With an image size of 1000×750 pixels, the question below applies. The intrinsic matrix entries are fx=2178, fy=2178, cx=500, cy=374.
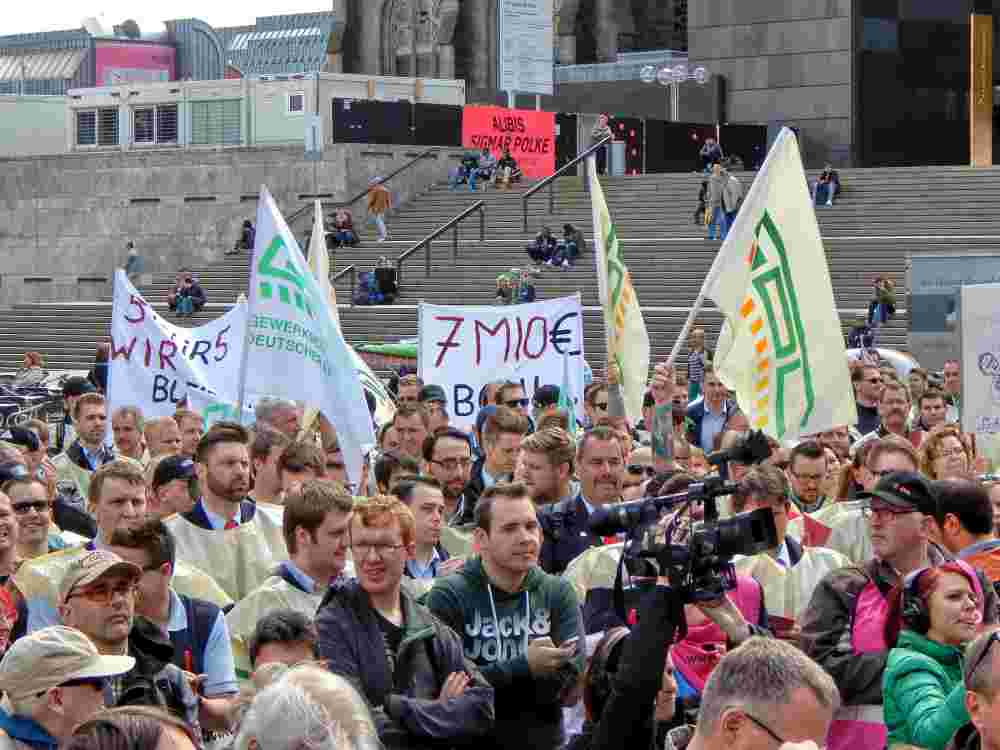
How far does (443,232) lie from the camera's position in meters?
38.0

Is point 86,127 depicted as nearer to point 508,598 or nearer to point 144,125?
point 144,125

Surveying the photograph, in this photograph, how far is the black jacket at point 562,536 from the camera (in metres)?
8.14

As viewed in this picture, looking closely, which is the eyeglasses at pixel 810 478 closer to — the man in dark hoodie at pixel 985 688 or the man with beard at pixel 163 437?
the man with beard at pixel 163 437

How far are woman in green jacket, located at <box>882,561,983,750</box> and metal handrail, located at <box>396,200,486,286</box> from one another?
98.5 ft

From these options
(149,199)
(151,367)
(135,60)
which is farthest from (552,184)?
(135,60)

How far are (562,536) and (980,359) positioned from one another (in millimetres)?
4743

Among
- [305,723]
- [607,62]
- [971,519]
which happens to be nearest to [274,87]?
[607,62]

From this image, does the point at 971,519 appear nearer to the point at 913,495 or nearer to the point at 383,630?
the point at 913,495

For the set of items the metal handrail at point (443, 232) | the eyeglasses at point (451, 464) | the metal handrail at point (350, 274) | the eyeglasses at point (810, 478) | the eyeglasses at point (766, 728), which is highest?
the metal handrail at point (443, 232)

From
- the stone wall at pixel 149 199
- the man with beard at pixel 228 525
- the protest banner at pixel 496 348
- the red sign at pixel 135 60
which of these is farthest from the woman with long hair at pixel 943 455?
the red sign at pixel 135 60

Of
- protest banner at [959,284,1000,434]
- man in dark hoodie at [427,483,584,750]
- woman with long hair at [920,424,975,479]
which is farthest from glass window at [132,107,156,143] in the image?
man in dark hoodie at [427,483,584,750]

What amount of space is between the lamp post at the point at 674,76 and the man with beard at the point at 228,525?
41274 mm

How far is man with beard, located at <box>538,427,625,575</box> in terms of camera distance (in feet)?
26.8

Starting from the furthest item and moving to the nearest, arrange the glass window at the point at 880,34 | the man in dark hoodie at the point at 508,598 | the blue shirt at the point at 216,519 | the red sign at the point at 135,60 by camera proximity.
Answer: the red sign at the point at 135,60 < the glass window at the point at 880,34 < the blue shirt at the point at 216,519 < the man in dark hoodie at the point at 508,598
